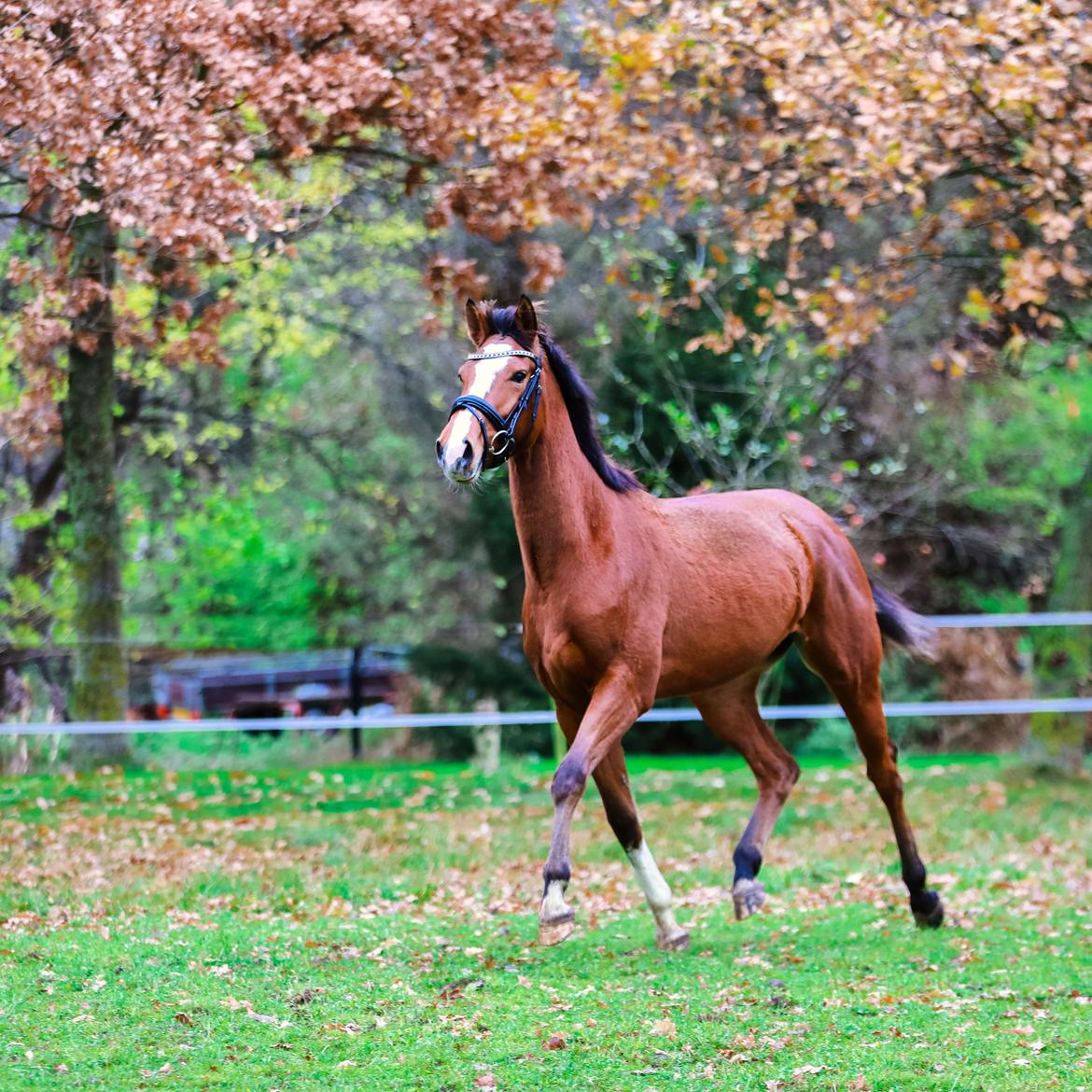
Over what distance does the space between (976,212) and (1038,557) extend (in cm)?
993

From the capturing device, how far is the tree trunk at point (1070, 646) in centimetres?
1372

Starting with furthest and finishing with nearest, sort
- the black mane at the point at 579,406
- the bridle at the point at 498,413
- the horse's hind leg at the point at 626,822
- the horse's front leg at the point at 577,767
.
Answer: the horse's hind leg at the point at 626,822
the black mane at the point at 579,406
the bridle at the point at 498,413
the horse's front leg at the point at 577,767

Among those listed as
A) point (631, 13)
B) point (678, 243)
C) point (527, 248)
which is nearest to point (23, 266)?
point (527, 248)

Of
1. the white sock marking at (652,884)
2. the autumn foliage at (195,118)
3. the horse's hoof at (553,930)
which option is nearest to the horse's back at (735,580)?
the white sock marking at (652,884)

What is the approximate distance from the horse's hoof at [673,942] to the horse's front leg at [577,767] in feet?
3.74

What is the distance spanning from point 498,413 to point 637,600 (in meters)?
1.18

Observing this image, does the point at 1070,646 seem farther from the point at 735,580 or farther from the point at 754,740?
the point at 735,580

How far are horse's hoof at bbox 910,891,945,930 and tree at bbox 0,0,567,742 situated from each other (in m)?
5.81

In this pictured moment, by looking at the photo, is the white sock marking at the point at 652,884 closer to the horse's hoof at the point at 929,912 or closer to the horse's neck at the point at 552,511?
the horse's neck at the point at 552,511

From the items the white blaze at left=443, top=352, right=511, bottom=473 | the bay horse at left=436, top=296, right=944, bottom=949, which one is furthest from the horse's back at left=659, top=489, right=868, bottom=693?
the white blaze at left=443, top=352, right=511, bottom=473

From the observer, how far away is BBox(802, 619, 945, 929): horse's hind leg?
7398 millimetres

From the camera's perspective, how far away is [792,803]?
42.1ft

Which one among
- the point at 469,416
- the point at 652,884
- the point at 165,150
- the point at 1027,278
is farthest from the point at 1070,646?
the point at 469,416

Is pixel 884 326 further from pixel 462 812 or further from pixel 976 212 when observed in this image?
pixel 462 812
